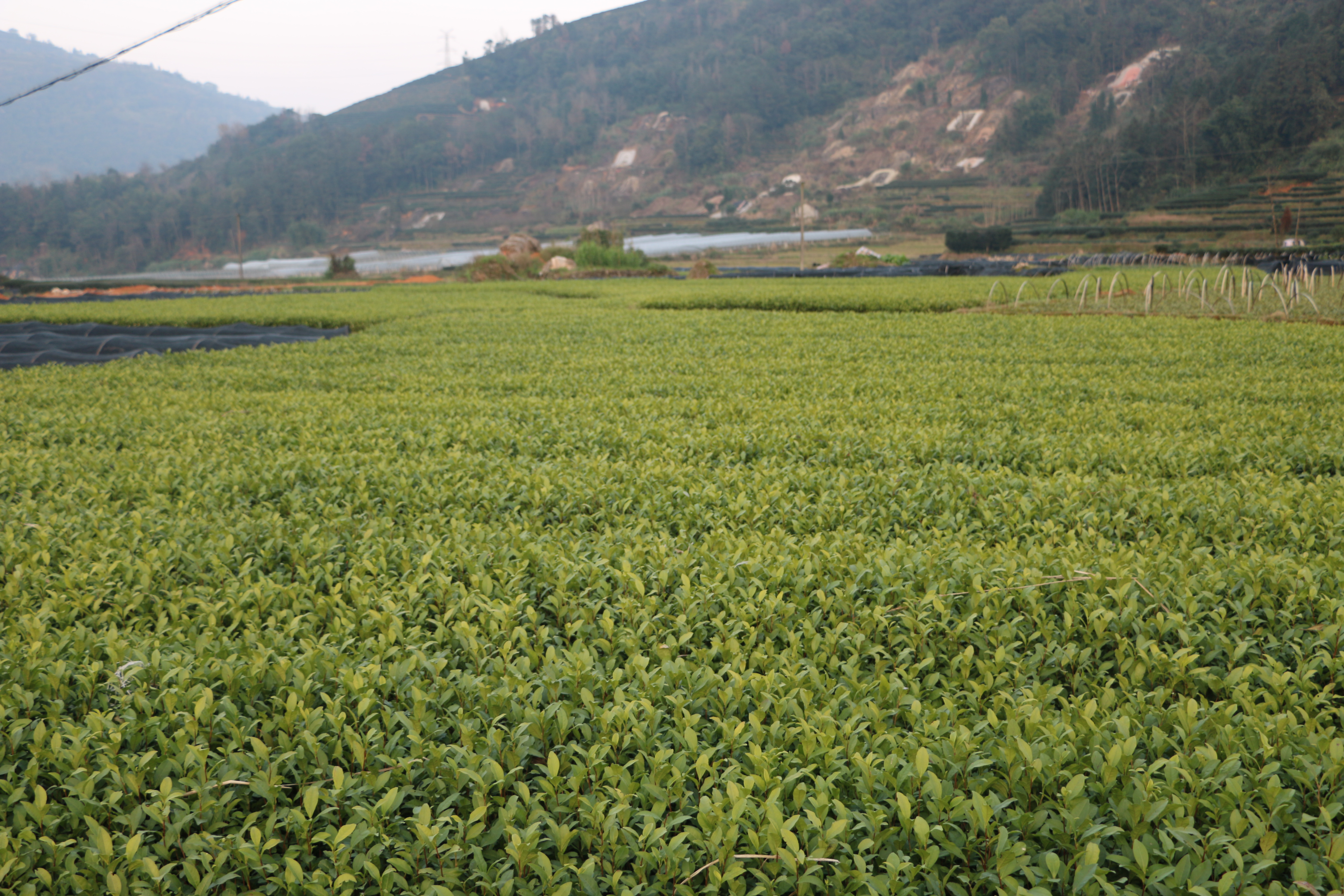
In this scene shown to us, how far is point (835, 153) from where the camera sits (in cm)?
13662

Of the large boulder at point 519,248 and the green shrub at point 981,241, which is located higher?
the large boulder at point 519,248

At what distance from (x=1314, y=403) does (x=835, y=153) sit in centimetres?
14003

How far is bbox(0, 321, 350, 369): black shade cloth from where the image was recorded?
642 inches

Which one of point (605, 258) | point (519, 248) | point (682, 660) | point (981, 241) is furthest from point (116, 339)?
point (981, 241)

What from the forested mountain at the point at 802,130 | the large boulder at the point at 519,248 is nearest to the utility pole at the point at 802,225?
the large boulder at the point at 519,248

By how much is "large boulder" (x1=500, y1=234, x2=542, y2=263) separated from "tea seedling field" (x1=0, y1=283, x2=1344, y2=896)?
44994 millimetres

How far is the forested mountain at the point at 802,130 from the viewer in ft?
246

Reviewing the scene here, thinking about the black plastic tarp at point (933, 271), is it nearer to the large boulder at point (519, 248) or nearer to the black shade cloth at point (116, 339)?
the large boulder at point (519, 248)

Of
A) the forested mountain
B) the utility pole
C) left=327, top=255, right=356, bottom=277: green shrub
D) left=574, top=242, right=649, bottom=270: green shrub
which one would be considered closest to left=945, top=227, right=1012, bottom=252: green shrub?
the utility pole

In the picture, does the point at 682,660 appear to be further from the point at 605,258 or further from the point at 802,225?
the point at 605,258

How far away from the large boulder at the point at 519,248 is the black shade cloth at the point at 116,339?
28.1 meters

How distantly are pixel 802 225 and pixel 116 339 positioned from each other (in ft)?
109

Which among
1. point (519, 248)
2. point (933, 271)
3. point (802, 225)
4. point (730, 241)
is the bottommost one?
point (933, 271)

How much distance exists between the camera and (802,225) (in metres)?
42.7
